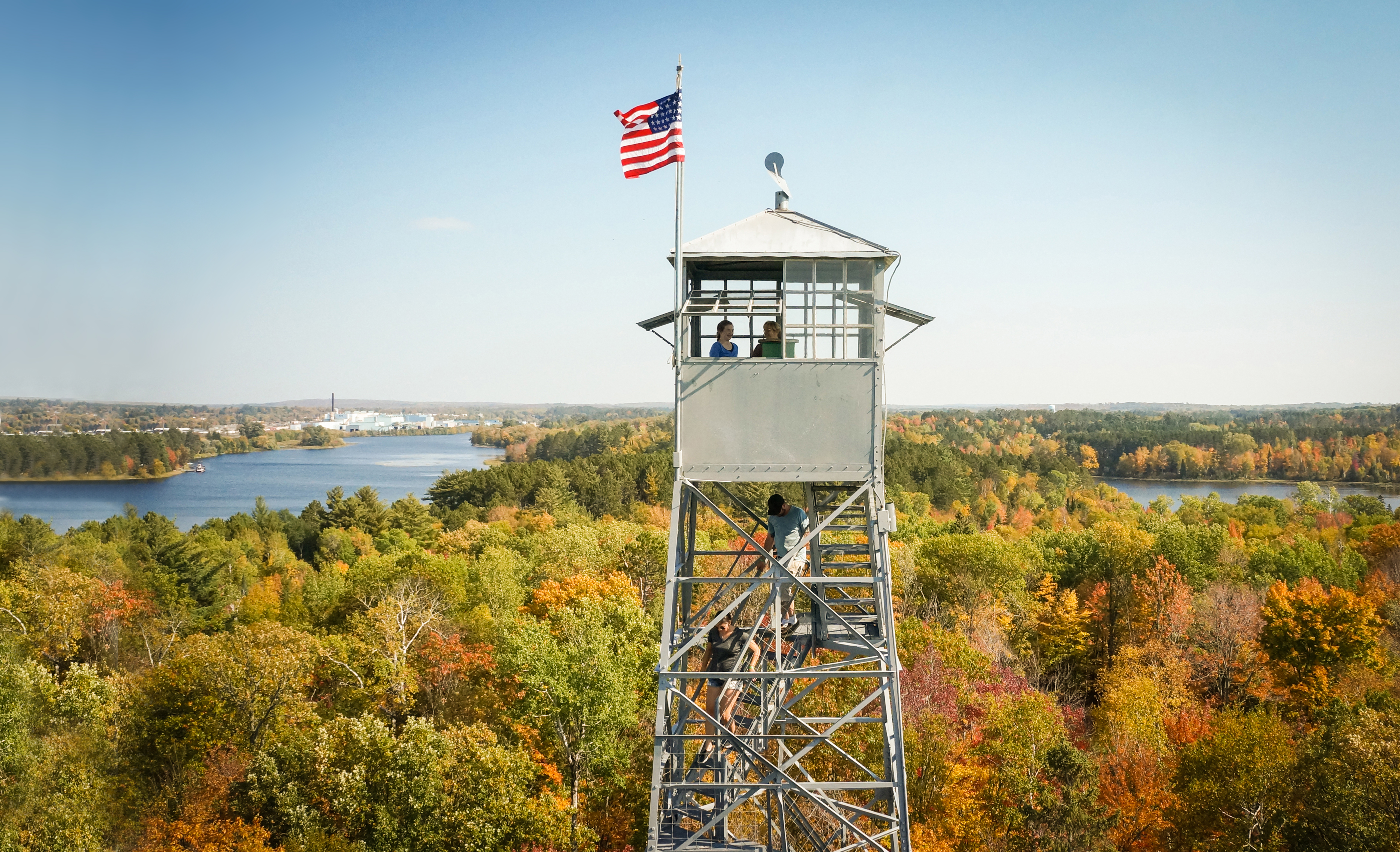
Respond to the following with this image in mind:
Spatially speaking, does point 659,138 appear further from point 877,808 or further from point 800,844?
point 877,808

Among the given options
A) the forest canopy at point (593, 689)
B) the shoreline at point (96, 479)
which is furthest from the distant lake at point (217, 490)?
the forest canopy at point (593, 689)

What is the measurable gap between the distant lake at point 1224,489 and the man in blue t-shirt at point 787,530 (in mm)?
91646

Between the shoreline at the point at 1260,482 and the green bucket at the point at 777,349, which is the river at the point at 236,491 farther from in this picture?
the green bucket at the point at 777,349

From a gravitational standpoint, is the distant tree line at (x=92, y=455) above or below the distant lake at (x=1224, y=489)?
above

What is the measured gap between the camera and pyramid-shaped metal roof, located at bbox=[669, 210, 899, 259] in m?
10.3

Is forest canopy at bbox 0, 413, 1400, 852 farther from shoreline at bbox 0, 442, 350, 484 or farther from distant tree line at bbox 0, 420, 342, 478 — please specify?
shoreline at bbox 0, 442, 350, 484

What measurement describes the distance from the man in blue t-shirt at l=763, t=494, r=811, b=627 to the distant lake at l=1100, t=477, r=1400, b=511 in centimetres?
9165

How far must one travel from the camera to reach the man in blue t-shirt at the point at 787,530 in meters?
10.7

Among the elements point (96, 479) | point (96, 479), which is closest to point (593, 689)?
point (96, 479)

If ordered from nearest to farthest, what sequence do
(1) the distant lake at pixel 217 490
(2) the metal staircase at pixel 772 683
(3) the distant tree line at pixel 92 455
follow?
1. (2) the metal staircase at pixel 772 683
2. (1) the distant lake at pixel 217 490
3. (3) the distant tree line at pixel 92 455

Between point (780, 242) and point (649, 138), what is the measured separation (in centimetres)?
222

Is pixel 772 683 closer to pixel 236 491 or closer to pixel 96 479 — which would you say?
pixel 236 491

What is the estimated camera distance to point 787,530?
35.4 feet

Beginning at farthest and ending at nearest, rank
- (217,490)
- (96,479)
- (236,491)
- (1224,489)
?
1. (217,490)
2. (96,479)
3. (236,491)
4. (1224,489)
